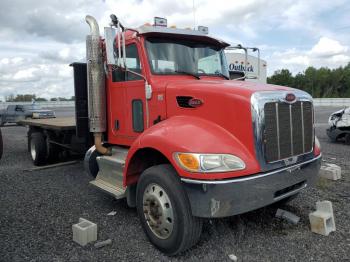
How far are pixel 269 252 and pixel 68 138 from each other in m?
5.54

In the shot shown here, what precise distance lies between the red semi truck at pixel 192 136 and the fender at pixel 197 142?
0.4 inches

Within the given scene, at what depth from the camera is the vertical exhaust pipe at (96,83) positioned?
5293 mm

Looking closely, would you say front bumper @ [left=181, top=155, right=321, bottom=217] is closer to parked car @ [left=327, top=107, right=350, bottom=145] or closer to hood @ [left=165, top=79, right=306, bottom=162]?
hood @ [left=165, top=79, right=306, bottom=162]

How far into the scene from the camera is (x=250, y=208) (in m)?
3.47

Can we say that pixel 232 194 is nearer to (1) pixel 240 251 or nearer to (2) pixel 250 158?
(2) pixel 250 158

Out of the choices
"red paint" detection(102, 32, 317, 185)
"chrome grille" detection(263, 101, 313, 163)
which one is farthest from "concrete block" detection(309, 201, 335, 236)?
"red paint" detection(102, 32, 317, 185)

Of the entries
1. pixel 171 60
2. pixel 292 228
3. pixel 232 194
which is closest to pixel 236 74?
pixel 171 60

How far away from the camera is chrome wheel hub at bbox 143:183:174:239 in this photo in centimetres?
370

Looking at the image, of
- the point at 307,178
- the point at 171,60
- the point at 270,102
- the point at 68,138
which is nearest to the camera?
the point at 270,102

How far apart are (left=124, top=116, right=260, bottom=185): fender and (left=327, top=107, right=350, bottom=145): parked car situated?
844 centimetres

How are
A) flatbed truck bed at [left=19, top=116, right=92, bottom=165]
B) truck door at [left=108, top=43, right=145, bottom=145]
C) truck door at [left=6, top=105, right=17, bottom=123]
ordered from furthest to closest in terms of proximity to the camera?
truck door at [left=6, top=105, right=17, bottom=123], flatbed truck bed at [left=19, top=116, right=92, bottom=165], truck door at [left=108, top=43, right=145, bottom=145]

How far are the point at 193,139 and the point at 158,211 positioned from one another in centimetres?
88

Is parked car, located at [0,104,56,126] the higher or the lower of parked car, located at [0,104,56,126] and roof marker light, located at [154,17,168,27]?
the lower

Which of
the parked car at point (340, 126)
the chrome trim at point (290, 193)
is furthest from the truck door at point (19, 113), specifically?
the chrome trim at point (290, 193)
